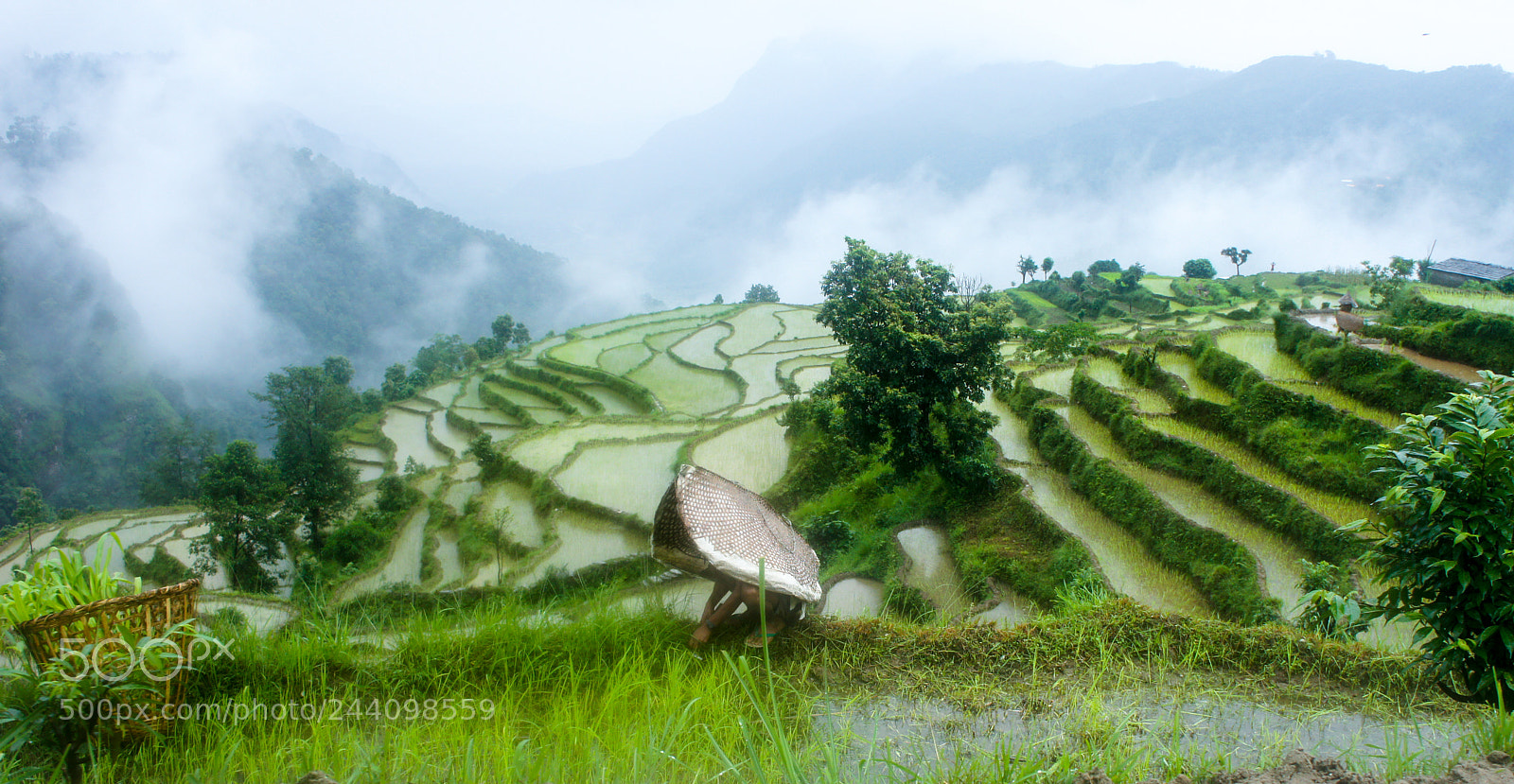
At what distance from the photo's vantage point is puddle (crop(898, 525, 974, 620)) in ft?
24.4

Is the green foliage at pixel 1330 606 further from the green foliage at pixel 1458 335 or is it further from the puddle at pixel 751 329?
the puddle at pixel 751 329

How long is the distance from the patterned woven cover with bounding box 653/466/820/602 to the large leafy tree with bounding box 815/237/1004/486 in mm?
5061

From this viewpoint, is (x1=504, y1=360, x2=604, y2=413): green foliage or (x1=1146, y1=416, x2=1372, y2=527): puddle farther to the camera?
(x1=504, y1=360, x2=604, y2=413): green foliage

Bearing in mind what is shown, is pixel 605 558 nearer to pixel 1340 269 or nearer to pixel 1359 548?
pixel 1359 548

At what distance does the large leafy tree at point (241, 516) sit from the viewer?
12.9 m

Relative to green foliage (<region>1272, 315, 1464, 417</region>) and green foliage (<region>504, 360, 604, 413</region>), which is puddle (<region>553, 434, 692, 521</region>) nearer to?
green foliage (<region>504, 360, 604, 413</region>)

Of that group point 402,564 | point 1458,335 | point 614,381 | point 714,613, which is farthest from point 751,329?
point 714,613

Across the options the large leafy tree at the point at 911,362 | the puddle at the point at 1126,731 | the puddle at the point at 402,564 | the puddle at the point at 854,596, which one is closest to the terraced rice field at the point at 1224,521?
the large leafy tree at the point at 911,362

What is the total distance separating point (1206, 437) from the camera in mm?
8508

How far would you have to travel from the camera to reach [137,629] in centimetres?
266

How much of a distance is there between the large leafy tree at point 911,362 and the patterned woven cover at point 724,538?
5.06 meters

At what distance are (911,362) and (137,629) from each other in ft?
25.6

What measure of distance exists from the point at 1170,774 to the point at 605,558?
8594 mm

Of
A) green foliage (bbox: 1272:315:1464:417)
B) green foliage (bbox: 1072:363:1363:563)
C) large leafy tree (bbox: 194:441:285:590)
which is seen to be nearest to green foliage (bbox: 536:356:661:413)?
large leafy tree (bbox: 194:441:285:590)
